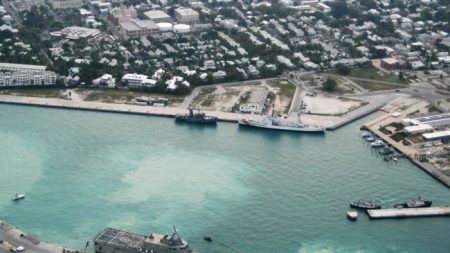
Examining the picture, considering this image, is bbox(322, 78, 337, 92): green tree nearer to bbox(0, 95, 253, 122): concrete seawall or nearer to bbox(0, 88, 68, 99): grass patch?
bbox(0, 95, 253, 122): concrete seawall

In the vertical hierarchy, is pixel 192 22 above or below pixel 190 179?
above

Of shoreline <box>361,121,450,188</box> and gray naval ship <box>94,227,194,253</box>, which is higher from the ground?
shoreline <box>361,121,450,188</box>

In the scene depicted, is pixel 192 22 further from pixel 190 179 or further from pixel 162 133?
pixel 190 179

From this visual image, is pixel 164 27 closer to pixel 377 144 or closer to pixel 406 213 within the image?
pixel 377 144

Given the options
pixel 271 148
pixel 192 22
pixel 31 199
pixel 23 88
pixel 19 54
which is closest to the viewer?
pixel 31 199

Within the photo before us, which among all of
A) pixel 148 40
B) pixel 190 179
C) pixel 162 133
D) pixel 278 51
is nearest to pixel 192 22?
pixel 148 40

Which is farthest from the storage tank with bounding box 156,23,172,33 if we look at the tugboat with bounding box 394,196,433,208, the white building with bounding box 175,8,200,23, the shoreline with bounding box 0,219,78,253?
the tugboat with bounding box 394,196,433,208
